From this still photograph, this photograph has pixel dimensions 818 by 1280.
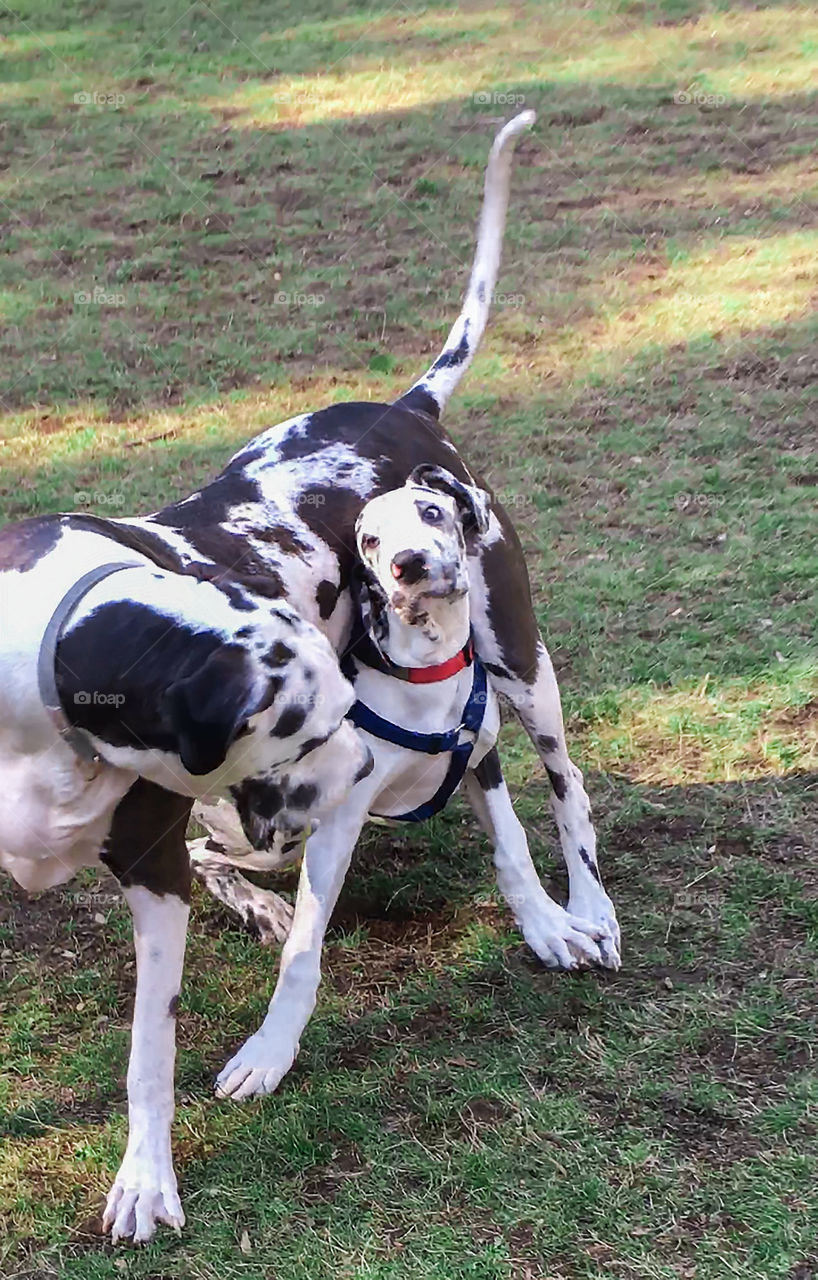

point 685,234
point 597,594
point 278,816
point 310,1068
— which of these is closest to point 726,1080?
point 310,1068

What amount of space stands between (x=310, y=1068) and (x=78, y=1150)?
0.59 meters

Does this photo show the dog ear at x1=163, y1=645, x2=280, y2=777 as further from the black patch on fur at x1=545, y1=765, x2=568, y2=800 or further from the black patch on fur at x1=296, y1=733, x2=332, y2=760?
the black patch on fur at x1=545, y1=765, x2=568, y2=800

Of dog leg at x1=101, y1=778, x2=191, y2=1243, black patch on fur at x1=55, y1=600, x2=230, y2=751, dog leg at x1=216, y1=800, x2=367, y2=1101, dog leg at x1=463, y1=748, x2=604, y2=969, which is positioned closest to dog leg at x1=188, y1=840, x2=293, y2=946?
dog leg at x1=216, y1=800, x2=367, y2=1101

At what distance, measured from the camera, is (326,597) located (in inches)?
140

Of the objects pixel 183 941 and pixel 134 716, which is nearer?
pixel 134 716

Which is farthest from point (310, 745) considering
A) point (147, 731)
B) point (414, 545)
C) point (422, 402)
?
point (422, 402)

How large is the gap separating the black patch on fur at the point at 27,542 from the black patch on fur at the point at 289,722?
63 cm

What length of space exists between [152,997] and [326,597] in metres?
1.07

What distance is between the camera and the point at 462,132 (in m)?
11.0

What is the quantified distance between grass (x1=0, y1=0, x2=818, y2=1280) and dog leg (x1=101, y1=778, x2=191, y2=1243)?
81 millimetres

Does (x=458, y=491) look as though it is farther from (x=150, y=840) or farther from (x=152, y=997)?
(x=152, y=997)

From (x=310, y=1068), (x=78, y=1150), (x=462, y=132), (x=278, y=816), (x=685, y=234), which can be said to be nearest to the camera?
(x=278, y=816)

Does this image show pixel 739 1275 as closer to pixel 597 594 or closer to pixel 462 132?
pixel 597 594

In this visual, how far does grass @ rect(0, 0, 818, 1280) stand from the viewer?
3127mm
